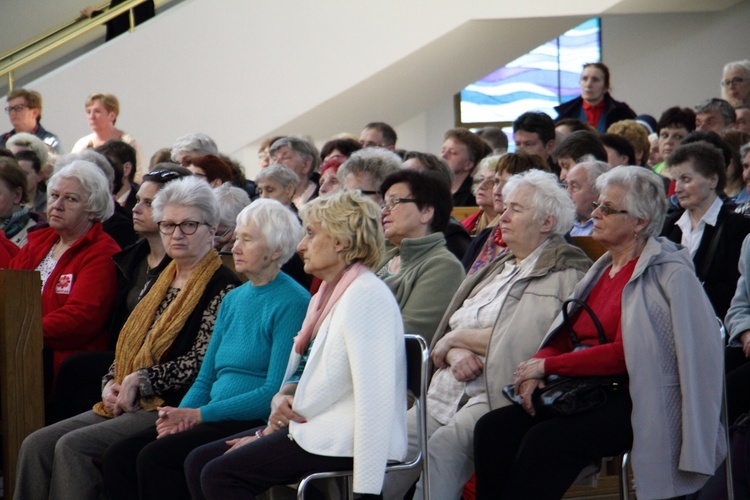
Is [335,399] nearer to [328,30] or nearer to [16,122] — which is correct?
[16,122]

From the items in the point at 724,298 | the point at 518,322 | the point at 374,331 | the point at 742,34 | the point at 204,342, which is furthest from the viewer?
the point at 742,34

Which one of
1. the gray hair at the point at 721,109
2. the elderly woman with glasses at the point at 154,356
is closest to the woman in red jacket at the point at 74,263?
the elderly woman with glasses at the point at 154,356

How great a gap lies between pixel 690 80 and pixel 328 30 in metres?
3.28

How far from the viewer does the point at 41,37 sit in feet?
29.2

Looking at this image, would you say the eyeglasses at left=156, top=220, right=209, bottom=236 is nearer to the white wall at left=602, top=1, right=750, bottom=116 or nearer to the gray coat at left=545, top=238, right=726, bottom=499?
the gray coat at left=545, top=238, right=726, bottom=499

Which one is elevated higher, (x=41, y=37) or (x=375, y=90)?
(x=41, y=37)

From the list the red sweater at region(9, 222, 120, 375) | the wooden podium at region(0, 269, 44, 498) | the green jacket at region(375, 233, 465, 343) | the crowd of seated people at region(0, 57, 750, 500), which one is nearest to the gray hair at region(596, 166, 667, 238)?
the crowd of seated people at region(0, 57, 750, 500)

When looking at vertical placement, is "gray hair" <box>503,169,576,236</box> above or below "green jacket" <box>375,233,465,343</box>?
above

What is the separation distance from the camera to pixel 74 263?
4352mm

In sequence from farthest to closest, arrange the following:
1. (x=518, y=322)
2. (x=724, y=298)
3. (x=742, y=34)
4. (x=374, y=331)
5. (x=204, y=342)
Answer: (x=742, y=34) → (x=724, y=298) → (x=204, y=342) → (x=518, y=322) → (x=374, y=331)

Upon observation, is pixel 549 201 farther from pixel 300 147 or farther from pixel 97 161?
pixel 300 147

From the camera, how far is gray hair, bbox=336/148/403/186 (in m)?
4.74

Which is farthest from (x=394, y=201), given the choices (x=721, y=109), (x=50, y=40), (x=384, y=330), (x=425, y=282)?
(x=50, y=40)

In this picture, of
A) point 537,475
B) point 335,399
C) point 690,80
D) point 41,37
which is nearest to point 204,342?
point 335,399
